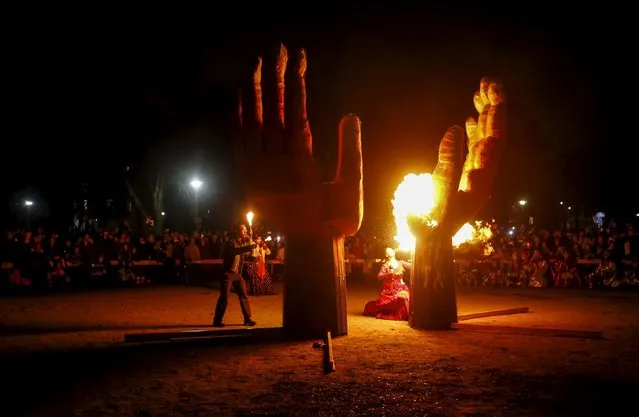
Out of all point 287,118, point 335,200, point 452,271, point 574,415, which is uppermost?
point 287,118

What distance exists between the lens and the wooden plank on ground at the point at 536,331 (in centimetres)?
1191

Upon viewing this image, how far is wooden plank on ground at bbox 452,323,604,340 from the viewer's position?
11906 millimetres

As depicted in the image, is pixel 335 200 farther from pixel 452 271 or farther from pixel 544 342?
pixel 544 342

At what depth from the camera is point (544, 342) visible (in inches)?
453

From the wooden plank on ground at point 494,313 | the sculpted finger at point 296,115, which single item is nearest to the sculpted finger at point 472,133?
the wooden plank on ground at point 494,313

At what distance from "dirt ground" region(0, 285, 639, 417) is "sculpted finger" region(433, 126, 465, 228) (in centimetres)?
252

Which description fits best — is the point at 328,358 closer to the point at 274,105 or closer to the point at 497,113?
the point at 274,105

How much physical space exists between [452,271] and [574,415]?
21.2ft

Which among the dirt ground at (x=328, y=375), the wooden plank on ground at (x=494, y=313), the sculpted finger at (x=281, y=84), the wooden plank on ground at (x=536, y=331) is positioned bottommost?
the dirt ground at (x=328, y=375)

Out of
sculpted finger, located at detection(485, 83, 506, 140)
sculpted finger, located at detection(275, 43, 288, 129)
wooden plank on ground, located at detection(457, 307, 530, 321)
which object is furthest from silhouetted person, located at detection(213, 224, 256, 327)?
sculpted finger, located at detection(485, 83, 506, 140)

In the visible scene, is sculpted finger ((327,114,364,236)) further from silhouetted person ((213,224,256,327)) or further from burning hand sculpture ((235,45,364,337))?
silhouetted person ((213,224,256,327))

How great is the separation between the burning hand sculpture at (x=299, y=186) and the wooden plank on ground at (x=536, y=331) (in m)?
2.70

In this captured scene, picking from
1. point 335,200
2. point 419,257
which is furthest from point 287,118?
point 419,257

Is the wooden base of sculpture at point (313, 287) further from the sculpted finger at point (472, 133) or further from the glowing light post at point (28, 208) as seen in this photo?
the glowing light post at point (28, 208)
